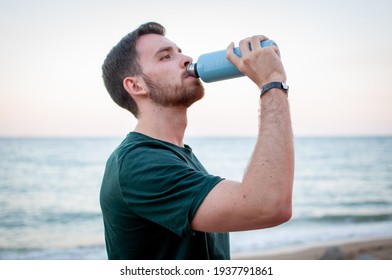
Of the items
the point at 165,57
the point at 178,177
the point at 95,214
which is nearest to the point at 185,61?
the point at 165,57

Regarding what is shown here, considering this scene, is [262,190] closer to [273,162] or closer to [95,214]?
[273,162]

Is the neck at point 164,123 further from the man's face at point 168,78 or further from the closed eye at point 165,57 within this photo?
the closed eye at point 165,57

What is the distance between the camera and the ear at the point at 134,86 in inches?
57.0

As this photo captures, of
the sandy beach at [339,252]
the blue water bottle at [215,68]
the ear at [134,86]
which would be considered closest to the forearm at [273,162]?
the blue water bottle at [215,68]

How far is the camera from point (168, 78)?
4.67ft

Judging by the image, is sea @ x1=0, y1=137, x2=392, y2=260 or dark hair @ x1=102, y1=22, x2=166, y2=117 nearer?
dark hair @ x1=102, y1=22, x2=166, y2=117

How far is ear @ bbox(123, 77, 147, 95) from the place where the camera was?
145cm

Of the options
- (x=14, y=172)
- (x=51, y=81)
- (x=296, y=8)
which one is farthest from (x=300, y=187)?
(x=14, y=172)

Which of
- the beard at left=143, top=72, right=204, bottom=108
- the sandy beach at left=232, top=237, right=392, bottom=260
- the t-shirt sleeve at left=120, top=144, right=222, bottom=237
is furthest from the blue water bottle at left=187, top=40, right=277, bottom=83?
the sandy beach at left=232, top=237, right=392, bottom=260

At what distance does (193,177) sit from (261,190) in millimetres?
178

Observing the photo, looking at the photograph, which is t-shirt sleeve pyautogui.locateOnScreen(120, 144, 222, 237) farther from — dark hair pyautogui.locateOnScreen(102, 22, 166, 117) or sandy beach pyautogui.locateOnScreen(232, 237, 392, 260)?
sandy beach pyautogui.locateOnScreen(232, 237, 392, 260)

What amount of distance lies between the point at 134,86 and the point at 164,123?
20 centimetres

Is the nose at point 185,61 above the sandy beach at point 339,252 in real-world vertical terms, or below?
above

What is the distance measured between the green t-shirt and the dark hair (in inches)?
12.5
